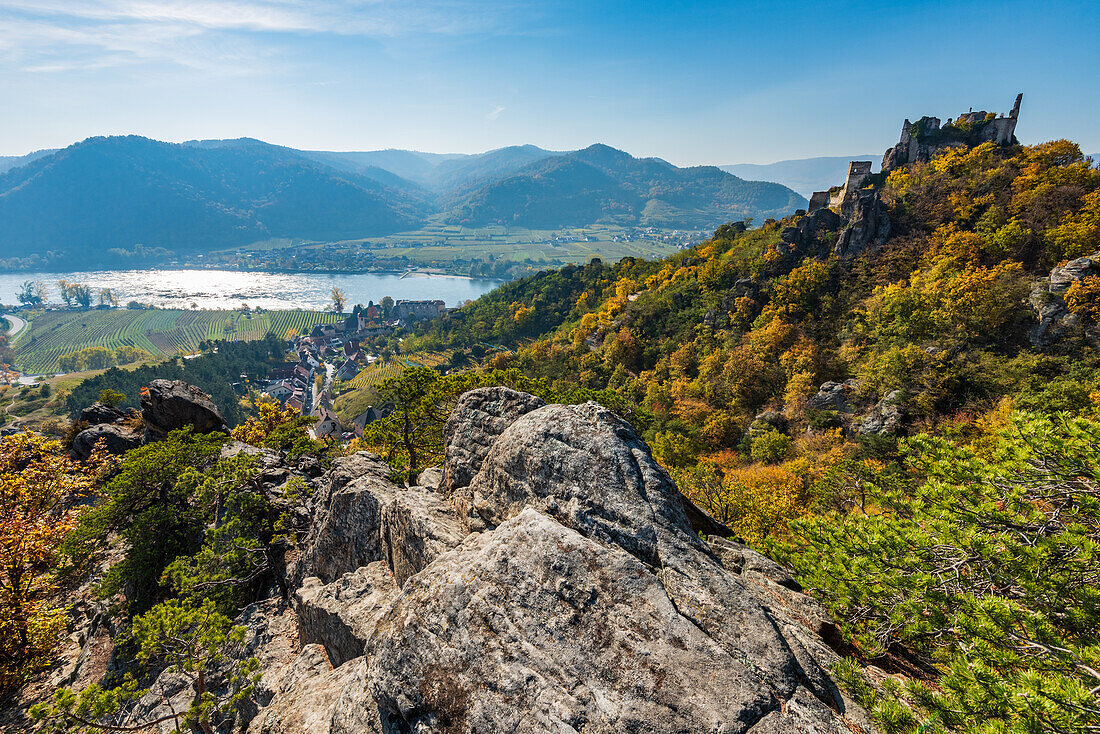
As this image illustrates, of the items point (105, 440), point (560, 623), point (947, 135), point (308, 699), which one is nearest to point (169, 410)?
point (105, 440)

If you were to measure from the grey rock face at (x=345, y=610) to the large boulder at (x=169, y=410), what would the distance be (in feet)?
102

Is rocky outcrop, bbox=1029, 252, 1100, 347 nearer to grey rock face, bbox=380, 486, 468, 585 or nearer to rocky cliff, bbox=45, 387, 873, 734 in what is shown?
rocky cliff, bbox=45, 387, 873, 734

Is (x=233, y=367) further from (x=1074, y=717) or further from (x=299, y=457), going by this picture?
(x=1074, y=717)

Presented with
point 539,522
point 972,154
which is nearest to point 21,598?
point 539,522

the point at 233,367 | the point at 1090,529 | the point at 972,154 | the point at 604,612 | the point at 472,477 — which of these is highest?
the point at 972,154

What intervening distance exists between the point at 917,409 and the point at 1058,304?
14183mm

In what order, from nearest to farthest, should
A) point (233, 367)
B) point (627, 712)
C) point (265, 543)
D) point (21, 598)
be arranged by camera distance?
point (627, 712) < point (21, 598) < point (265, 543) < point (233, 367)

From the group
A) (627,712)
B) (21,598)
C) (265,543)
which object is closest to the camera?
(627,712)

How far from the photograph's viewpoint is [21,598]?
1880 centimetres

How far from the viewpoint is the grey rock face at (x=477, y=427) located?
64.3ft

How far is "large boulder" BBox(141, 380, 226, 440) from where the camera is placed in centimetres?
Answer: 3847

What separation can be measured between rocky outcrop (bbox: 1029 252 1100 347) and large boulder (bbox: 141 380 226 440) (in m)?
75.4

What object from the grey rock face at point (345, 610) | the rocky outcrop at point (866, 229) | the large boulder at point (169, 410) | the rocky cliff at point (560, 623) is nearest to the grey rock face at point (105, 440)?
the large boulder at point (169, 410)

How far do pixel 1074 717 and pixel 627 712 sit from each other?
296 inches
